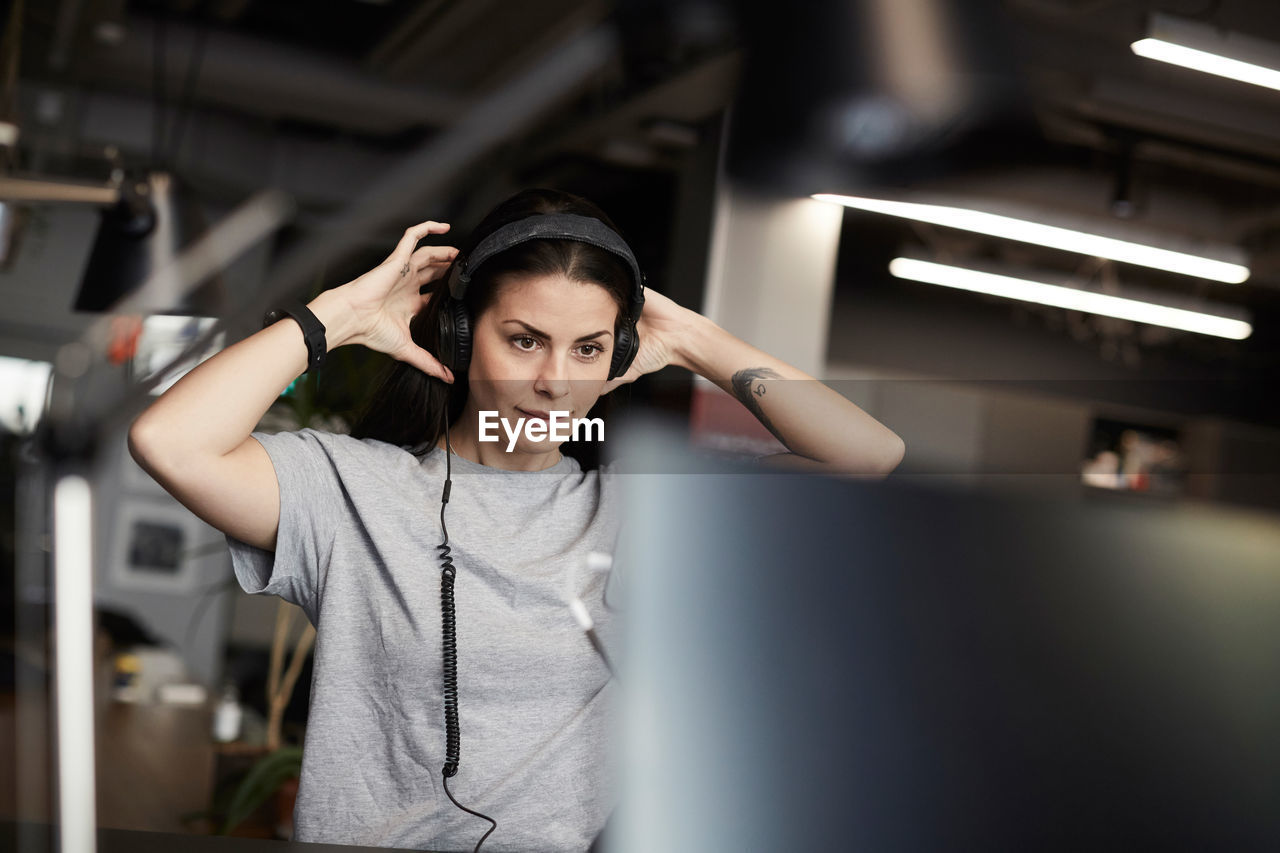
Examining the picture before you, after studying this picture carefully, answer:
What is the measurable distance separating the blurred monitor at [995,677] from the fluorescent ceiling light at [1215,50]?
203cm

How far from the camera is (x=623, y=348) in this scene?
2.33 feet

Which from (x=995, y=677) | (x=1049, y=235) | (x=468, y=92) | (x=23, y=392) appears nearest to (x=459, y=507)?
(x=995, y=677)

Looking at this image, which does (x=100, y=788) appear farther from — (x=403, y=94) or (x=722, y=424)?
(x=403, y=94)

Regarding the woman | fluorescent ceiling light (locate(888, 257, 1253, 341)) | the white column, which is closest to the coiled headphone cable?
the woman

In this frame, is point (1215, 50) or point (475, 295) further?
point (1215, 50)

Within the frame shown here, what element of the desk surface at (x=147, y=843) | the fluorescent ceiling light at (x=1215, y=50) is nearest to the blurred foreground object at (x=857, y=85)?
the fluorescent ceiling light at (x=1215, y=50)

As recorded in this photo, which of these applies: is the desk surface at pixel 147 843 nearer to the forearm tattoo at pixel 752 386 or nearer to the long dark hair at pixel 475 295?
the long dark hair at pixel 475 295

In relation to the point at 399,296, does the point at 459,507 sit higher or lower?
lower

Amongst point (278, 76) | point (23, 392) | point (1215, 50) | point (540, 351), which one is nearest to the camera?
point (540, 351)

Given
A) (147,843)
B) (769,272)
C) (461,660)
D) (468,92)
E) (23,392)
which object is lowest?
(147,843)

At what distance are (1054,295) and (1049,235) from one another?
1.87ft

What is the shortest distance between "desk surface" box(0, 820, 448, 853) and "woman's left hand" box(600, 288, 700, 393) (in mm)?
373

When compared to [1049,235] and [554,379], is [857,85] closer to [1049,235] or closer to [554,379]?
[1049,235]

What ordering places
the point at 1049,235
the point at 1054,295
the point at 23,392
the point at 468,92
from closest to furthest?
the point at 23,392 < the point at 468,92 < the point at 1049,235 < the point at 1054,295
